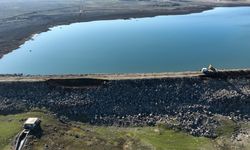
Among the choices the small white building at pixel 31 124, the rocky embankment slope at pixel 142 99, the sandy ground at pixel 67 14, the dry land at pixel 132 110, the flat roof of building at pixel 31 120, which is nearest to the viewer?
the dry land at pixel 132 110

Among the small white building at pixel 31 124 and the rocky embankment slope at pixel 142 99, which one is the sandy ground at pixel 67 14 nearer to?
the rocky embankment slope at pixel 142 99

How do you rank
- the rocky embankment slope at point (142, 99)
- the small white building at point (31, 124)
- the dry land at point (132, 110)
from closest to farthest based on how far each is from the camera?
1. the dry land at point (132, 110)
2. the small white building at point (31, 124)
3. the rocky embankment slope at point (142, 99)

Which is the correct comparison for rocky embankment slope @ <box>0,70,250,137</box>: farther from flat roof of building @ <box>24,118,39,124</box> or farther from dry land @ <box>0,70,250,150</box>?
flat roof of building @ <box>24,118,39,124</box>

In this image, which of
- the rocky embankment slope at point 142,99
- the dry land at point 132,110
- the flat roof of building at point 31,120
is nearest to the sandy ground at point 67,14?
the rocky embankment slope at point 142,99

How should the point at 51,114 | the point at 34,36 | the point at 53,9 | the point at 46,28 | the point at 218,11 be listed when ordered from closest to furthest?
the point at 51,114 < the point at 34,36 < the point at 46,28 < the point at 218,11 < the point at 53,9

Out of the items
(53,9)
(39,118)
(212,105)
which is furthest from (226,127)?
(53,9)

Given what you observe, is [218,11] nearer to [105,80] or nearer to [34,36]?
[34,36]

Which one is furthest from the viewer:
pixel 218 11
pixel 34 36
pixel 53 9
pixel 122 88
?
pixel 53 9

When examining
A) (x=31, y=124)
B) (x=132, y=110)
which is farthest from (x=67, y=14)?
(x=31, y=124)
